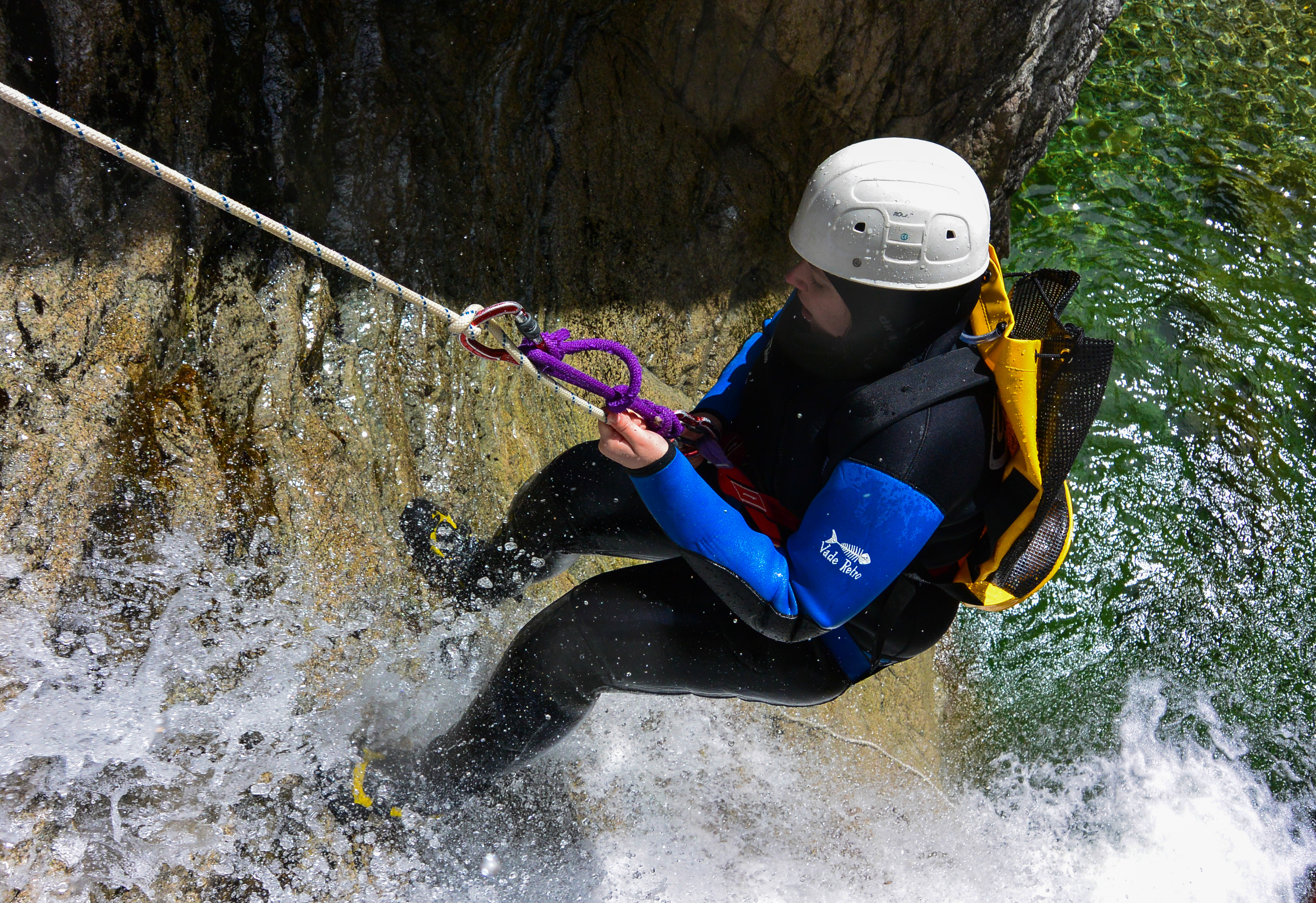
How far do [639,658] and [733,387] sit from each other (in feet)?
2.76

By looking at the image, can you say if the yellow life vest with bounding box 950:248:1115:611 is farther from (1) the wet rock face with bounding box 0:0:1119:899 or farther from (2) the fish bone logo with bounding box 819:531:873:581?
(1) the wet rock face with bounding box 0:0:1119:899

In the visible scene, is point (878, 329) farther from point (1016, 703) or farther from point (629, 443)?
point (1016, 703)

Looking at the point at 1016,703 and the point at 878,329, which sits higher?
the point at 878,329

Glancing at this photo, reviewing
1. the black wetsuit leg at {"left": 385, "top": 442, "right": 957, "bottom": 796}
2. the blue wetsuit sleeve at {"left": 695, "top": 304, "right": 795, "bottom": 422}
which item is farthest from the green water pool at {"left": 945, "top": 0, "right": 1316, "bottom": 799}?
the blue wetsuit sleeve at {"left": 695, "top": 304, "right": 795, "bottom": 422}

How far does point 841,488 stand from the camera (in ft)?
5.84

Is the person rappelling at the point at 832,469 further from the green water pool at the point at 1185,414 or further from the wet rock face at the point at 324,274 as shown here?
the green water pool at the point at 1185,414

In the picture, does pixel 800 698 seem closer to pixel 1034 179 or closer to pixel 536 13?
pixel 536 13

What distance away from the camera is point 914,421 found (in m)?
1.79

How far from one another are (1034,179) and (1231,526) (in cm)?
298

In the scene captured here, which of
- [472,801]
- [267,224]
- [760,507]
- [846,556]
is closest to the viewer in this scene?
A: [267,224]

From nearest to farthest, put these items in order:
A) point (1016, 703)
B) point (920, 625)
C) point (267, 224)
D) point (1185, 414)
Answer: point (267, 224)
point (920, 625)
point (1016, 703)
point (1185, 414)

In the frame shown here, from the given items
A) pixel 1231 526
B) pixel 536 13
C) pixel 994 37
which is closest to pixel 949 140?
pixel 994 37

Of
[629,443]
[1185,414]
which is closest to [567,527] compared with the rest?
[629,443]

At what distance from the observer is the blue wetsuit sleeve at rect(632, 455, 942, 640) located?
69.2 inches
